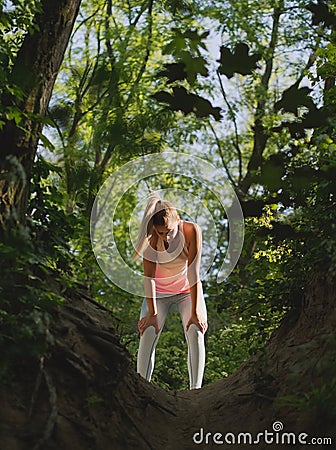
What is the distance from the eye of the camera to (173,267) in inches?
178

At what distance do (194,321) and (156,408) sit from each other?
1.34 metres

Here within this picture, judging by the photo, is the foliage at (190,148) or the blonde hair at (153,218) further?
the blonde hair at (153,218)

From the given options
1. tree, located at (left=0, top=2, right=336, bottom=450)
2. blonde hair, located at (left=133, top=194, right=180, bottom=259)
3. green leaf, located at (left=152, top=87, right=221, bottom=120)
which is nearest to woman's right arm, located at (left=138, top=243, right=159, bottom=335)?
blonde hair, located at (left=133, top=194, right=180, bottom=259)

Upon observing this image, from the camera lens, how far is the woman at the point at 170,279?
4410 mm

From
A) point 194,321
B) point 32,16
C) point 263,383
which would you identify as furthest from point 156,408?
point 32,16

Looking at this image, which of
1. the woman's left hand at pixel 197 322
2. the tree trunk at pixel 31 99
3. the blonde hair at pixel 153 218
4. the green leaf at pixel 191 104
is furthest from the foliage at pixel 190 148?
the blonde hair at pixel 153 218

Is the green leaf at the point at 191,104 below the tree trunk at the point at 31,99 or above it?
below

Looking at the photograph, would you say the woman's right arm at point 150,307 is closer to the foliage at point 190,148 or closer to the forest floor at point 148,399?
the foliage at point 190,148

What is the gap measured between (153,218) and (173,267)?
15.7 inches

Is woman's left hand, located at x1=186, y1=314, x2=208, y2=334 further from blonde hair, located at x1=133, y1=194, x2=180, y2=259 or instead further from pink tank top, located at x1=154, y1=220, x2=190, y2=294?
blonde hair, located at x1=133, y1=194, x2=180, y2=259

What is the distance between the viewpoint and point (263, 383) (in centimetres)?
300

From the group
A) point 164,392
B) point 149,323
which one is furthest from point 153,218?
point 164,392

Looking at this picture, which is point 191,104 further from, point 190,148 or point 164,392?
point 190,148

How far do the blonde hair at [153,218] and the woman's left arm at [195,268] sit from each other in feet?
0.54
